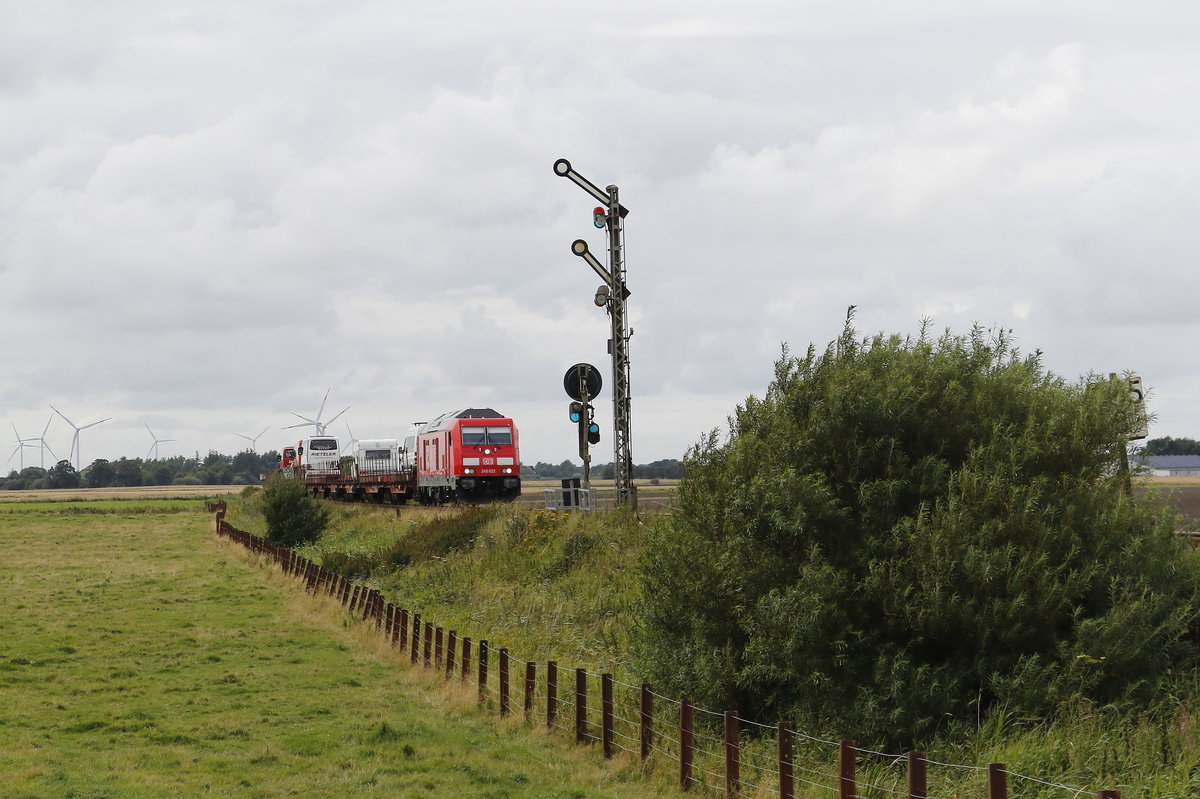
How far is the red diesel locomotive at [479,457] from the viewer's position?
54.7 m

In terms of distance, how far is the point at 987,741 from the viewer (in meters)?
12.2

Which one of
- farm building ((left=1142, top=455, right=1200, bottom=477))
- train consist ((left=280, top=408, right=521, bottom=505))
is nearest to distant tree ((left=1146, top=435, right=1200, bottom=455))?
farm building ((left=1142, top=455, right=1200, bottom=477))

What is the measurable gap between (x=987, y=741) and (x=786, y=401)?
4372 mm

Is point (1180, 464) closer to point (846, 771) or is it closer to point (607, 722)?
point (607, 722)

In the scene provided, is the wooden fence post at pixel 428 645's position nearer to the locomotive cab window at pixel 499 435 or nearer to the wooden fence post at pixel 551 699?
the wooden fence post at pixel 551 699

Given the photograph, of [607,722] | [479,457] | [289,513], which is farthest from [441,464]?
[607,722]

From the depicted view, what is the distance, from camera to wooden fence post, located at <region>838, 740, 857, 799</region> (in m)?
10.2

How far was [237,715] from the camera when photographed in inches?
715

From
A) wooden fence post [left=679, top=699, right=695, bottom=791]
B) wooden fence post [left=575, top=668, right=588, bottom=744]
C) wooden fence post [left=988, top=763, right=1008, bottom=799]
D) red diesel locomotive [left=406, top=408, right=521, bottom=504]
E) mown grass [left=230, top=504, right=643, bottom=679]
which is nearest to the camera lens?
wooden fence post [left=988, top=763, right=1008, bottom=799]

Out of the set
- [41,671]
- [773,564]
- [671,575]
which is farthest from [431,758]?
[41,671]

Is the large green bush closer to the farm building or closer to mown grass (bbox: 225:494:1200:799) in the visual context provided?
A: mown grass (bbox: 225:494:1200:799)

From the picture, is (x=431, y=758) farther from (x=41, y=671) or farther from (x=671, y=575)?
(x=41, y=671)

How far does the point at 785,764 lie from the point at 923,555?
2.99 m

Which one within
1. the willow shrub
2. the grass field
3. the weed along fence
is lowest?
the grass field
